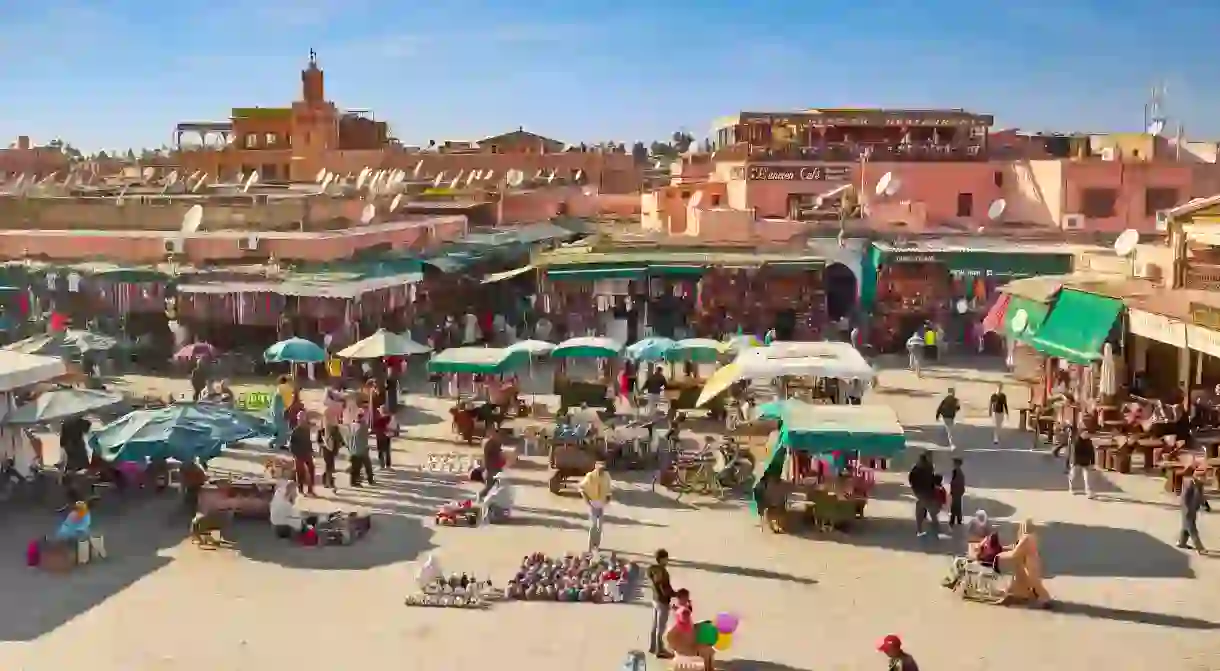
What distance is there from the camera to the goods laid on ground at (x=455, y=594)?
419 inches

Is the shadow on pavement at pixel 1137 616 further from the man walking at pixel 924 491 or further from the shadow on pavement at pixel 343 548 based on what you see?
the shadow on pavement at pixel 343 548

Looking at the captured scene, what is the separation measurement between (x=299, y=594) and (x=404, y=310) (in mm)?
15705

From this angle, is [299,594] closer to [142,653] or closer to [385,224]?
[142,653]

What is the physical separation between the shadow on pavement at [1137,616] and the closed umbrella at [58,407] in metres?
10.4

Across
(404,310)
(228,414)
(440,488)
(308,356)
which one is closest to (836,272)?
(404,310)

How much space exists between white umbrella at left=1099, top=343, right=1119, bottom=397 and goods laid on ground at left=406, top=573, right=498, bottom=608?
1082 centimetres

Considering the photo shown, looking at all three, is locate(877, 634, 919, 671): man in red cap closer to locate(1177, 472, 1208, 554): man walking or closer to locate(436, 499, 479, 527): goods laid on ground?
locate(1177, 472, 1208, 554): man walking

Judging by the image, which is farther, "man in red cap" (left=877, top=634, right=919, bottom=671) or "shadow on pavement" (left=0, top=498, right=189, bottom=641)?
"shadow on pavement" (left=0, top=498, right=189, bottom=641)

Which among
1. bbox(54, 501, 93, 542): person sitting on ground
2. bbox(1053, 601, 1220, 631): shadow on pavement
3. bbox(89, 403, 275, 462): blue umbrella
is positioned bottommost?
bbox(1053, 601, 1220, 631): shadow on pavement

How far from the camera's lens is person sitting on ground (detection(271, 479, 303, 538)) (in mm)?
12641

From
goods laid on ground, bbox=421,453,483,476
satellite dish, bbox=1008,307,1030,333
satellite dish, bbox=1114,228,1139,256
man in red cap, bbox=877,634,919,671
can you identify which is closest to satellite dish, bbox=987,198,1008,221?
satellite dish, bbox=1114,228,1139,256

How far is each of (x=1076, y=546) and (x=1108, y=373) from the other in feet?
20.4

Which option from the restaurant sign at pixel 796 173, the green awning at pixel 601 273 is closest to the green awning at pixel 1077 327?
the green awning at pixel 601 273

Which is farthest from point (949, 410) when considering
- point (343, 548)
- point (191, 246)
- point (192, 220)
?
point (192, 220)
